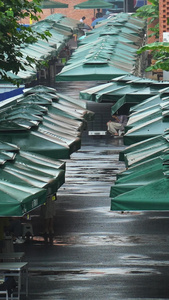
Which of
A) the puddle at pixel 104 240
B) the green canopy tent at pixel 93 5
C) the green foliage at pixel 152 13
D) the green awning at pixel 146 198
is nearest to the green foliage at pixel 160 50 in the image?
the puddle at pixel 104 240

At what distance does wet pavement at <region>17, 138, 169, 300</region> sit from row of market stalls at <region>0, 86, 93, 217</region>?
1600 millimetres

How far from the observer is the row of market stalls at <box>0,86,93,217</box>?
1517 cm

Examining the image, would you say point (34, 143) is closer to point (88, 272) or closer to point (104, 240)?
point (104, 240)

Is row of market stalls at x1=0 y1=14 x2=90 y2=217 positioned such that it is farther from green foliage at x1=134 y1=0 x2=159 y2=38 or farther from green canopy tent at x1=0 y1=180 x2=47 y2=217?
green foliage at x1=134 y1=0 x2=159 y2=38

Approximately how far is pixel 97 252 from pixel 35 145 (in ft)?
12.3

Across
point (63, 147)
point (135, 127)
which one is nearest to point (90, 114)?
point (135, 127)

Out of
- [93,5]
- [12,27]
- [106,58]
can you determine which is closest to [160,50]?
[12,27]

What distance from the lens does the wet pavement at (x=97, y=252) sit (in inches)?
659

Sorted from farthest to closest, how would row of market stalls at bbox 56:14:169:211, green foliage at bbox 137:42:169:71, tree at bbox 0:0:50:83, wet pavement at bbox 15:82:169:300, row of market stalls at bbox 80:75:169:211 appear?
green foliage at bbox 137:42:169:71 < tree at bbox 0:0:50:83 < wet pavement at bbox 15:82:169:300 < row of market stalls at bbox 56:14:169:211 < row of market stalls at bbox 80:75:169:211

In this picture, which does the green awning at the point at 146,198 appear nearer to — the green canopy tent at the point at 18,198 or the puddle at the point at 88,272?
the green canopy tent at the point at 18,198

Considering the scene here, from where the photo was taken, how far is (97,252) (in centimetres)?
2008

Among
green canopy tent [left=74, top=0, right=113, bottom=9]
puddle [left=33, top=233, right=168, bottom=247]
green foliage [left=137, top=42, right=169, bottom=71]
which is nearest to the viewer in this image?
puddle [left=33, top=233, right=168, bottom=247]

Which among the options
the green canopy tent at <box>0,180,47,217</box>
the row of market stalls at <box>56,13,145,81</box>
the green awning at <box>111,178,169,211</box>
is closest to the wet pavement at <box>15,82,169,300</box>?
the green canopy tent at <box>0,180,47,217</box>

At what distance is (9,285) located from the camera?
1570cm
